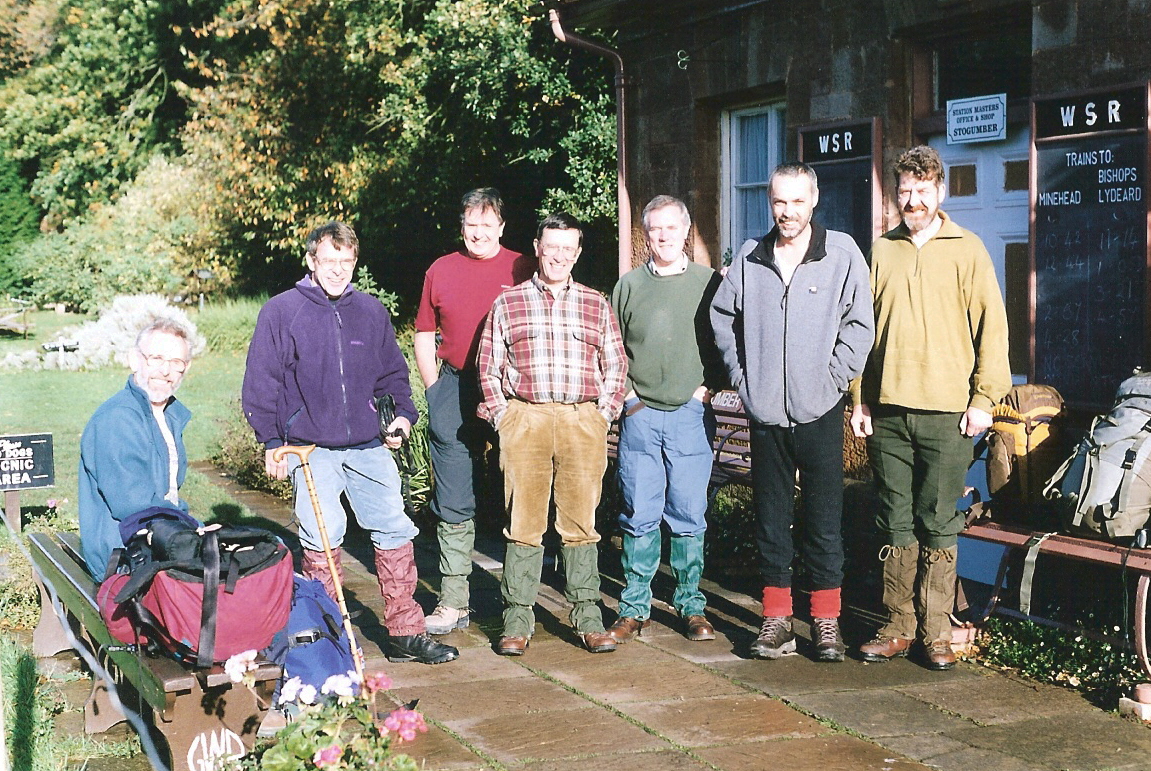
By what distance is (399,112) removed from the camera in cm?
1723

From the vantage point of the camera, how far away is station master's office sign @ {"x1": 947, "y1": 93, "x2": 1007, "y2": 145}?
7758 millimetres

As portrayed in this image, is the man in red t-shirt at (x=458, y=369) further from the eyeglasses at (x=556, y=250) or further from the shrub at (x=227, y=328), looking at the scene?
the shrub at (x=227, y=328)

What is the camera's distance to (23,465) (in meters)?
8.42

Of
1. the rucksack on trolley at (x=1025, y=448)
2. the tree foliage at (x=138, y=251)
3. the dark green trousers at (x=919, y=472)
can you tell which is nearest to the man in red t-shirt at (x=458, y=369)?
the dark green trousers at (x=919, y=472)

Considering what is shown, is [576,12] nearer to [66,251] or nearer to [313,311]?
[313,311]

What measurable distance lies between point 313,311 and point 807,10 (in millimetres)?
4791

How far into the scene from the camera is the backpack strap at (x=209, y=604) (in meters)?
4.29

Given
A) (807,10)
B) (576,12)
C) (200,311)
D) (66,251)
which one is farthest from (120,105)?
(807,10)

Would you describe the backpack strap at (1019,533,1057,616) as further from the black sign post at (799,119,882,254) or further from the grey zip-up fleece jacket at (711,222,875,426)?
the black sign post at (799,119,882,254)

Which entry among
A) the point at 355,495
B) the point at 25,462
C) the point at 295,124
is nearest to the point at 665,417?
the point at 355,495

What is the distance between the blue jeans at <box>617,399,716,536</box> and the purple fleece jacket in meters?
1.17

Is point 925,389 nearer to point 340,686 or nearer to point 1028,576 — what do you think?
point 1028,576

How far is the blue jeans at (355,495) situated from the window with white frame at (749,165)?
4.86 metres

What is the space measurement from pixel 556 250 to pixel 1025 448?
2230 millimetres
